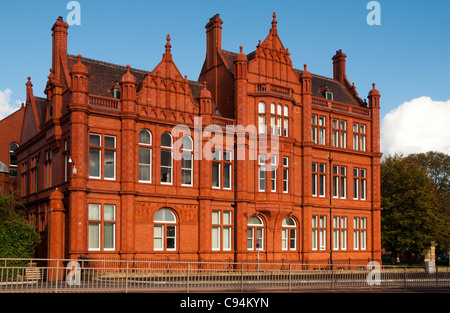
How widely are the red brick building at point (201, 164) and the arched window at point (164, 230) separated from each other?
0.07 metres

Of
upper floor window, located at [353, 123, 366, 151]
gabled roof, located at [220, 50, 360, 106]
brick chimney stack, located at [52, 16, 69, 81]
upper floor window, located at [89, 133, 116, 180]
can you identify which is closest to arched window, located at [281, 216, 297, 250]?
upper floor window, located at [353, 123, 366, 151]

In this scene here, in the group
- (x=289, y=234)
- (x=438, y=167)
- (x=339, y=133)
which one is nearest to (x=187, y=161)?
(x=289, y=234)

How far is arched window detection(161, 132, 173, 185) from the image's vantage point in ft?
132

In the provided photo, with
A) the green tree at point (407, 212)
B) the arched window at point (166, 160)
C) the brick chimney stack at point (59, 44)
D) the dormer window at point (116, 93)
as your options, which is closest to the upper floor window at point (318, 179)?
the green tree at point (407, 212)

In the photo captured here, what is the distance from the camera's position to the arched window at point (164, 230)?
39375 millimetres

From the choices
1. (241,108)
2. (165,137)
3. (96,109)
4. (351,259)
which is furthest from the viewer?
(351,259)

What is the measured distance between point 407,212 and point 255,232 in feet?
69.5

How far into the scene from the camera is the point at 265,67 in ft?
150

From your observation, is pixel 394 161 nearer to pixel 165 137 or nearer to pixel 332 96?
pixel 332 96

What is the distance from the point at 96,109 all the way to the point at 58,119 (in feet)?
11.0

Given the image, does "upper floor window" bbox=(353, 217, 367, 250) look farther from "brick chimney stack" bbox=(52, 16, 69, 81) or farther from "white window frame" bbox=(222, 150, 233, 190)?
"brick chimney stack" bbox=(52, 16, 69, 81)

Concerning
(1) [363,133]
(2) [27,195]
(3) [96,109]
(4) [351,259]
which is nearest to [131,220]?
(3) [96,109]

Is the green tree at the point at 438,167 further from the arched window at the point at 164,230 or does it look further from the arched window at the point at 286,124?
the arched window at the point at 164,230

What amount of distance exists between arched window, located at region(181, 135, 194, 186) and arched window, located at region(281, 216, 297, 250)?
913 centimetres
